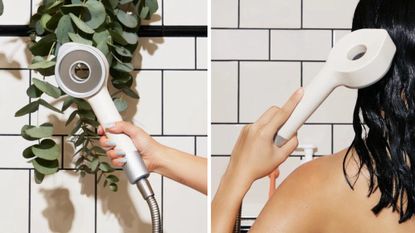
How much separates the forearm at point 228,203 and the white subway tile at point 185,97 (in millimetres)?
281

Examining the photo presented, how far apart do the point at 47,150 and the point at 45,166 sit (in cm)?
3

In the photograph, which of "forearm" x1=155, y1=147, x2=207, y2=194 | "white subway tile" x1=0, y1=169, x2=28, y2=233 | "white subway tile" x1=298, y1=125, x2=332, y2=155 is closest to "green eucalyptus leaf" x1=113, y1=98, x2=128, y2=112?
"forearm" x1=155, y1=147, x2=207, y2=194

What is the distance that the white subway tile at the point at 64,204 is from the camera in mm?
1008

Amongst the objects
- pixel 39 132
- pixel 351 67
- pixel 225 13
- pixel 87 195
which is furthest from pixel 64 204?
pixel 351 67

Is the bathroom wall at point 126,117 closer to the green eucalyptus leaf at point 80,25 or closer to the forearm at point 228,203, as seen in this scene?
the green eucalyptus leaf at point 80,25

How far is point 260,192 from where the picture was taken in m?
0.76

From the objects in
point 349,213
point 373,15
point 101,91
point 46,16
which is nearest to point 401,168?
point 349,213

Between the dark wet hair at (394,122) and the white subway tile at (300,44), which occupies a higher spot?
the white subway tile at (300,44)

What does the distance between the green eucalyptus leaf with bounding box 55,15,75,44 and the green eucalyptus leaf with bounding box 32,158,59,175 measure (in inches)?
7.7

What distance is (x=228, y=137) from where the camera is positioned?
0.77 meters

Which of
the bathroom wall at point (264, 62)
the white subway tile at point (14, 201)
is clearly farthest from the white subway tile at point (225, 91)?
the white subway tile at point (14, 201)

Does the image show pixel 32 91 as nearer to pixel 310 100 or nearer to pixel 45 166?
pixel 45 166

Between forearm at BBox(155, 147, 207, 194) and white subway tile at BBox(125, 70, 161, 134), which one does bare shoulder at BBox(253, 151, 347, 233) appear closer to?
forearm at BBox(155, 147, 207, 194)

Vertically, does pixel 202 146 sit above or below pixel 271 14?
below
